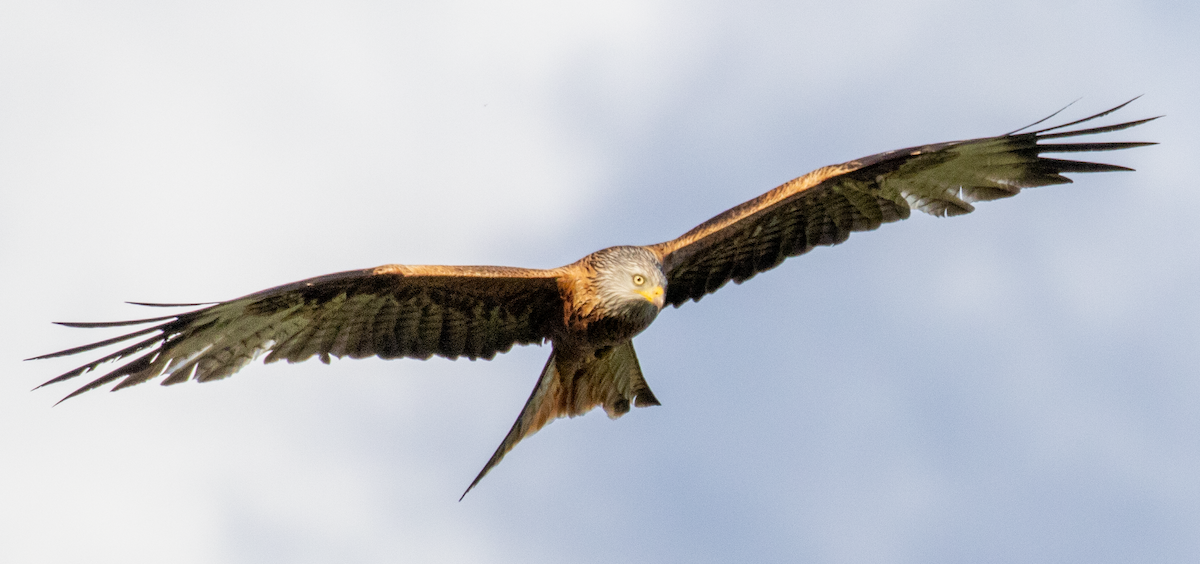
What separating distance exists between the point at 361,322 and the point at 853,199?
3407mm

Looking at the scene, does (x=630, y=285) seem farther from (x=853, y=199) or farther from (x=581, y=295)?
(x=853, y=199)

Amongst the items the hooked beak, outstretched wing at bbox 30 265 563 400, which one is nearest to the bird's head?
the hooked beak

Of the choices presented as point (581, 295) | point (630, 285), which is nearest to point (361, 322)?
point (581, 295)

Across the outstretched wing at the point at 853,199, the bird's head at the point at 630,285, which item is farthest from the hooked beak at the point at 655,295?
the outstretched wing at the point at 853,199

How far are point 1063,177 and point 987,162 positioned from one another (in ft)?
1.60

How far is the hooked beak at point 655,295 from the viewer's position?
23.8ft

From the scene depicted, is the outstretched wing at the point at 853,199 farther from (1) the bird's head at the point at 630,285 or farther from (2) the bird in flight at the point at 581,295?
(1) the bird's head at the point at 630,285

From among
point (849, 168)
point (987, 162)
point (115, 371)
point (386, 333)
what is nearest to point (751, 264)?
point (849, 168)

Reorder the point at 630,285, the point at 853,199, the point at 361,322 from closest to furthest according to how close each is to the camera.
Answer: the point at 630,285, the point at 361,322, the point at 853,199

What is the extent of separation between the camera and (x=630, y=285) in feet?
23.9

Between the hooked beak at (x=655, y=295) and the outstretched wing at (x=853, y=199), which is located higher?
the outstretched wing at (x=853, y=199)

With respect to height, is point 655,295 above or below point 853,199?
below

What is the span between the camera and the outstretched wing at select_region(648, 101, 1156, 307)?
7871 mm

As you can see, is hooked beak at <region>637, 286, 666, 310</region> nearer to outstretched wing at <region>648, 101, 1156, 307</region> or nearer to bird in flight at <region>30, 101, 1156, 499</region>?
bird in flight at <region>30, 101, 1156, 499</region>
